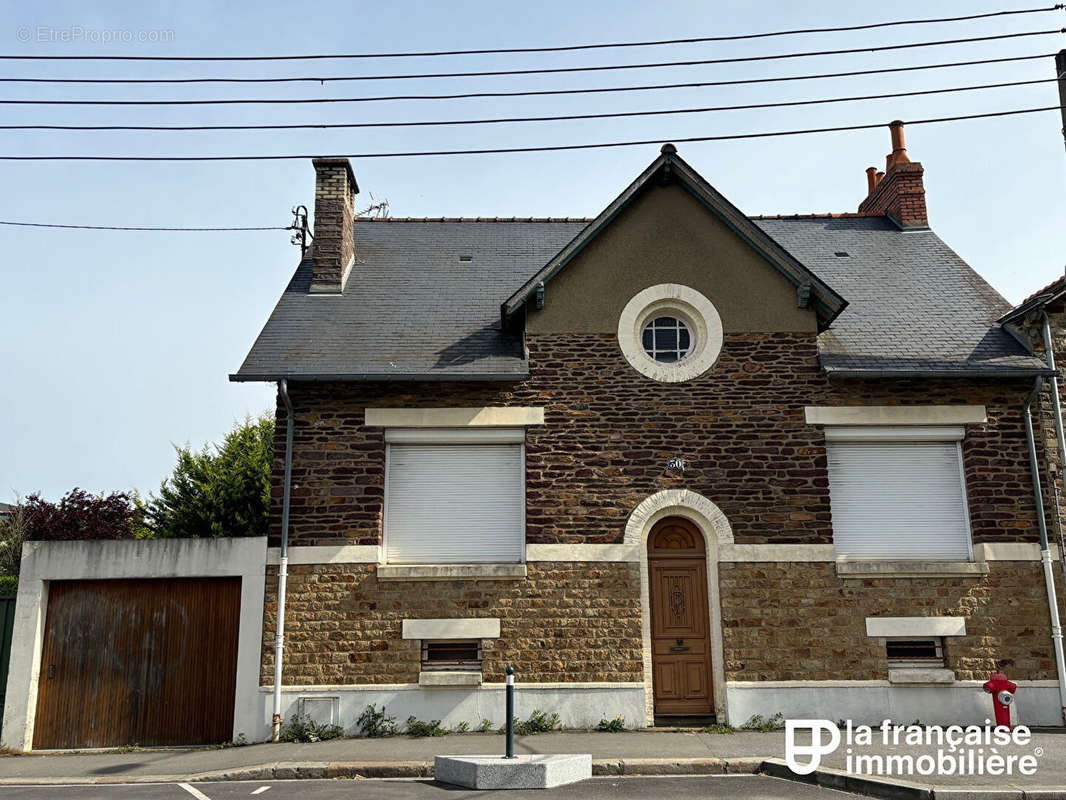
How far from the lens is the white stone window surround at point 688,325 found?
1181 centimetres

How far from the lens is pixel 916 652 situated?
11.2m

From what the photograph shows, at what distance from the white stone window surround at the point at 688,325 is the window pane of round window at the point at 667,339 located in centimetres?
7

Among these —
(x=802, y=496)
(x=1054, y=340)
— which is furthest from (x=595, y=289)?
(x=1054, y=340)

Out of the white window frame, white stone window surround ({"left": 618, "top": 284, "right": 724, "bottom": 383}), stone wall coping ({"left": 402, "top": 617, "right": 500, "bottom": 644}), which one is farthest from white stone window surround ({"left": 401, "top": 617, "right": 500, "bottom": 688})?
white stone window surround ({"left": 618, "top": 284, "right": 724, "bottom": 383})

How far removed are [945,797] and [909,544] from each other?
4812mm

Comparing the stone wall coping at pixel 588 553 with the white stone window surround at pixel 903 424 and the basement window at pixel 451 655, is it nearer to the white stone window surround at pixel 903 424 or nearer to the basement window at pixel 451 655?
the white stone window surround at pixel 903 424

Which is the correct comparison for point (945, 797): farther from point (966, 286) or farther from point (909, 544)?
point (966, 286)

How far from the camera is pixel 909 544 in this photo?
11.6 m

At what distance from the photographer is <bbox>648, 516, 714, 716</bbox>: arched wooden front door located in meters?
11.0

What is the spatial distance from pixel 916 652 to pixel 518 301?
672 cm

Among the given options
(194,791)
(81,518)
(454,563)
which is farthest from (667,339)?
(81,518)

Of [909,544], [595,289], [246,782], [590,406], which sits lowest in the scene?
[246,782]

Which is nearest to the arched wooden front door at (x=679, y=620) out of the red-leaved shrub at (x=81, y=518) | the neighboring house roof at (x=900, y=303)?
the neighboring house roof at (x=900, y=303)

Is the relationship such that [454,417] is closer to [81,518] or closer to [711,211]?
[711,211]
